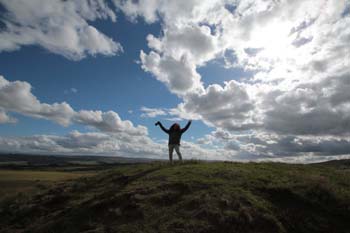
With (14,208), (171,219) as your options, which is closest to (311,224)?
(171,219)

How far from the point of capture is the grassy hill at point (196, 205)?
8828 mm

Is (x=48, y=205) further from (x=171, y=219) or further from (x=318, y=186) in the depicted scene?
(x=318, y=186)

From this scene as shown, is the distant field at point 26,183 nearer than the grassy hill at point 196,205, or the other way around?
the grassy hill at point 196,205

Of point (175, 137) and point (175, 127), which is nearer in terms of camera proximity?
point (175, 137)

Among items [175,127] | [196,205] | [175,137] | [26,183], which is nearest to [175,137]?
[175,137]

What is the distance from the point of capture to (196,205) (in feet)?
32.0

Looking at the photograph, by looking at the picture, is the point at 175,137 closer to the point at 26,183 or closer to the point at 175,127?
the point at 175,127

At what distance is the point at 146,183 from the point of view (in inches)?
516

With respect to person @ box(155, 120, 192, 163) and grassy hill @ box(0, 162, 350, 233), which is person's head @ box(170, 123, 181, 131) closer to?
person @ box(155, 120, 192, 163)

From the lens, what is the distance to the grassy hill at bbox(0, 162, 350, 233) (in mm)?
8828

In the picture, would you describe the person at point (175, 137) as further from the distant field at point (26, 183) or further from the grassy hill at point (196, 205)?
the distant field at point (26, 183)

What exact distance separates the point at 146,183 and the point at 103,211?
9.96 ft

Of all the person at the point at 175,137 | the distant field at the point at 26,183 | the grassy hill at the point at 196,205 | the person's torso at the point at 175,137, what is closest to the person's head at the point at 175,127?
the person at the point at 175,137

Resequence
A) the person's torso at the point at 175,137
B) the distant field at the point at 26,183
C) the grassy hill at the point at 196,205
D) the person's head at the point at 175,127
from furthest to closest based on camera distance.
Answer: the distant field at the point at 26,183
the person's head at the point at 175,127
the person's torso at the point at 175,137
the grassy hill at the point at 196,205
